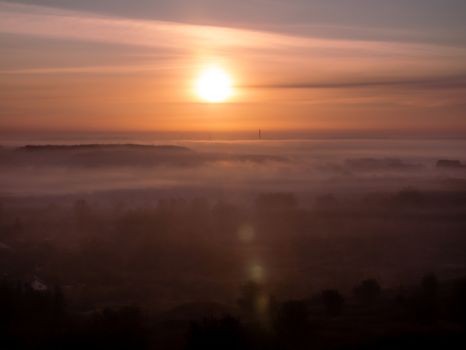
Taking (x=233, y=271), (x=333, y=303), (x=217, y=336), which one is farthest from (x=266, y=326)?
(x=233, y=271)

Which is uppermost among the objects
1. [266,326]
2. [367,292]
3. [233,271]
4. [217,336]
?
[217,336]

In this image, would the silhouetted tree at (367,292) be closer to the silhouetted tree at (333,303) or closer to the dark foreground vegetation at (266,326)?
the dark foreground vegetation at (266,326)

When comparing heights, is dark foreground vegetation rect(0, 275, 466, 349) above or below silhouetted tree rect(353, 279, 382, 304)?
above

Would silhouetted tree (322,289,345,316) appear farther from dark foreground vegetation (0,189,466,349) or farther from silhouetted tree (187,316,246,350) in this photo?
silhouetted tree (187,316,246,350)

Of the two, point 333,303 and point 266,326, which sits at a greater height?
point 266,326

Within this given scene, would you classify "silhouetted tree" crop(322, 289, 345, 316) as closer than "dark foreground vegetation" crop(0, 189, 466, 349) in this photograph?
No

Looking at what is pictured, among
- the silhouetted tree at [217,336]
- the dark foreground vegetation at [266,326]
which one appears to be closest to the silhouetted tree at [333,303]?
the dark foreground vegetation at [266,326]

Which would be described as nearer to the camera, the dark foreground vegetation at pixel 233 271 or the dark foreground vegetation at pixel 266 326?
the dark foreground vegetation at pixel 266 326

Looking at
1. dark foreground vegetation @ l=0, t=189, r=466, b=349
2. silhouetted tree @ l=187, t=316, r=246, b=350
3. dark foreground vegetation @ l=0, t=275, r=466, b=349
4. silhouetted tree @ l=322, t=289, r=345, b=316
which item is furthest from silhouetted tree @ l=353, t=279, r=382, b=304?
silhouetted tree @ l=187, t=316, r=246, b=350

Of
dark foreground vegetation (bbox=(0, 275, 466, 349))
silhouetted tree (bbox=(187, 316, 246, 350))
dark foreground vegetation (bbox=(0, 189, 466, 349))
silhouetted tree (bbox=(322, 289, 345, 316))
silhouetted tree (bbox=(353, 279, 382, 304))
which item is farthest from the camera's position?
silhouetted tree (bbox=(353, 279, 382, 304))

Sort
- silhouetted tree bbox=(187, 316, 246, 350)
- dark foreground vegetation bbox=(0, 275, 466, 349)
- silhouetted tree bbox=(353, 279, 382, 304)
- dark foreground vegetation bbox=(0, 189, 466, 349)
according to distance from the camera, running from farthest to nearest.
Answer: silhouetted tree bbox=(353, 279, 382, 304) < dark foreground vegetation bbox=(0, 189, 466, 349) < dark foreground vegetation bbox=(0, 275, 466, 349) < silhouetted tree bbox=(187, 316, 246, 350)

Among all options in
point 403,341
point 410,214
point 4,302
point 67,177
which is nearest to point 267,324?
point 403,341

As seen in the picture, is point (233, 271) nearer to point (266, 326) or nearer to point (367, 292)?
point (367, 292)

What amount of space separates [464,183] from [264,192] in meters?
43.0
